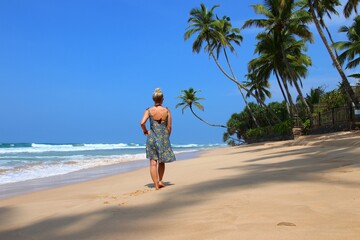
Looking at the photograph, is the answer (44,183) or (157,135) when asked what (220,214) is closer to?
(157,135)

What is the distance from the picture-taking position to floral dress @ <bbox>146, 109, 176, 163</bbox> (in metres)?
5.46

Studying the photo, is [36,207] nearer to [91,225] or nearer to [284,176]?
[91,225]

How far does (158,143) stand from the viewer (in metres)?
5.46

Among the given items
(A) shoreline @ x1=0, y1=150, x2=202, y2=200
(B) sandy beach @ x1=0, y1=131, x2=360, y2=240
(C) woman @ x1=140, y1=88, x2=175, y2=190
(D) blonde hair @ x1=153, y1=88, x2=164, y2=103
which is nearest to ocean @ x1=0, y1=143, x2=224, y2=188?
(A) shoreline @ x1=0, y1=150, x2=202, y2=200

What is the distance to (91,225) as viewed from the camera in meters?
3.28

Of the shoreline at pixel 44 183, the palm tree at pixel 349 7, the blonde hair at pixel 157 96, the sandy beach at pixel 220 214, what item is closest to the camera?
the sandy beach at pixel 220 214

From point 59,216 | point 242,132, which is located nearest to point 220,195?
point 59,216

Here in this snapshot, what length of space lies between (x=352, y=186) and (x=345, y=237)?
1.78 metres

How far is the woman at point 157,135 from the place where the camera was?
5453 millimetres

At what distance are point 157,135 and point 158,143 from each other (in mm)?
127

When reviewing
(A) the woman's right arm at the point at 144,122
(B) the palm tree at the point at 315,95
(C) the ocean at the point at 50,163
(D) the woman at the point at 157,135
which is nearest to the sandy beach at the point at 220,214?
(D) the woman at the point at 157,135

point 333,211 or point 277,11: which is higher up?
point 277,11

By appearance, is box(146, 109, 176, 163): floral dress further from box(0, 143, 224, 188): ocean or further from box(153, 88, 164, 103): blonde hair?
box(0, 143, 224, 188): ocean

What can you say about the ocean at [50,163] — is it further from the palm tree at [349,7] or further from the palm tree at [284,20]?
the palm tree at [349,7]
